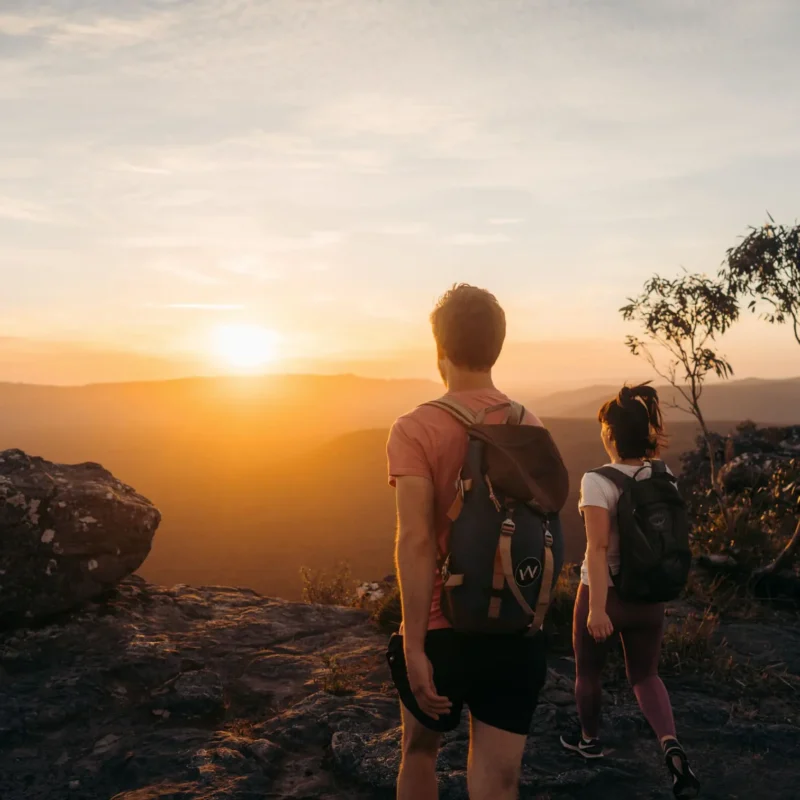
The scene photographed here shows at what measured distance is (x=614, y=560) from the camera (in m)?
3.34

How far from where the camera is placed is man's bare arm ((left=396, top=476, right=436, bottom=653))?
2234mm

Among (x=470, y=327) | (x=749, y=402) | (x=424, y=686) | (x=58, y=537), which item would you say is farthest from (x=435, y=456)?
(x=749, y=402)

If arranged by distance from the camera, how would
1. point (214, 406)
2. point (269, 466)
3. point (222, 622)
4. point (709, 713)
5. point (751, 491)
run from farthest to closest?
point (214, 406) → point (269, 466) → point (751, 491) → point (222, 622) → point (709, 713)

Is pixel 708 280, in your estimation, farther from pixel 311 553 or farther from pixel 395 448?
pixel 311 553

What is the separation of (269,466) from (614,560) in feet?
166

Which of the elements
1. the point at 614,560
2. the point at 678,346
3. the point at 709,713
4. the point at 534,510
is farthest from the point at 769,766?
the point at 678,346

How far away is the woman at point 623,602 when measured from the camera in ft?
10.6

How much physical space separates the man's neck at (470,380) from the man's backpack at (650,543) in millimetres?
1204

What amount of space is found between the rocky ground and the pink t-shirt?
1.97 metres

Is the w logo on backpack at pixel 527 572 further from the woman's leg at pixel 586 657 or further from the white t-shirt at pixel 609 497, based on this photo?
the woman's leg at pixel 586 657

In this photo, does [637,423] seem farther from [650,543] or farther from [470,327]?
[470,327]

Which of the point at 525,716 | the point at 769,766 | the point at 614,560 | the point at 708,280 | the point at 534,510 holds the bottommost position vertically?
the point at 769,766

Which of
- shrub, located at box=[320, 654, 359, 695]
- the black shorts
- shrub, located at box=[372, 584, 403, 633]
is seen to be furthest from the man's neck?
shrub, located at box=[372, 584, 403, 633]

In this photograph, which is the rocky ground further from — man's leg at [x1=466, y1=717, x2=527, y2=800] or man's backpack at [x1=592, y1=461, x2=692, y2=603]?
man's leg at [x1=466, y1=717, x2=527, y2=800]
